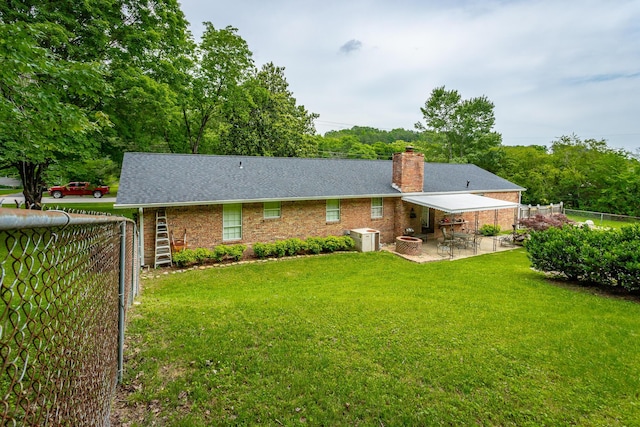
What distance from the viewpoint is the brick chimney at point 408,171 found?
17367mm

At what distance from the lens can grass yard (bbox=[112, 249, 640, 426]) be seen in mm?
4066

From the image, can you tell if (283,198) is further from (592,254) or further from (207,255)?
(592,254)

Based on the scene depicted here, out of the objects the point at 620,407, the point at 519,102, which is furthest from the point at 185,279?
the point at 519,102

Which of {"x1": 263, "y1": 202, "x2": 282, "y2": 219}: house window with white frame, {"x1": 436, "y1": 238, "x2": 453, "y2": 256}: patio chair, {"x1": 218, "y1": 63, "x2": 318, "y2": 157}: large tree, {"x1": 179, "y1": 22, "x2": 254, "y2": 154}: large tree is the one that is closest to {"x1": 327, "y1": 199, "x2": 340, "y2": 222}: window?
{"x1": 263, "y1": 202, "x2": 282, "y2": 219}: house window with white frame

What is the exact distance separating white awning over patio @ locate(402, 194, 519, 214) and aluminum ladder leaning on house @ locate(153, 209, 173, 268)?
1154 centimetres

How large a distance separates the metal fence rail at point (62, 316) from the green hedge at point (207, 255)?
870cm

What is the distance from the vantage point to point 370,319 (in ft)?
22.4

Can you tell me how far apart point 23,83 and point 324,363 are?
8636 mm

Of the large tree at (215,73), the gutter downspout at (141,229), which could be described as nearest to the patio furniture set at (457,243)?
the gutter downspout at (141,229)

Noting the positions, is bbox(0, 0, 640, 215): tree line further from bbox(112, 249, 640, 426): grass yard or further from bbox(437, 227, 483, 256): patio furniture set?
bbox(437, 227, 483, 256): patio furniture set

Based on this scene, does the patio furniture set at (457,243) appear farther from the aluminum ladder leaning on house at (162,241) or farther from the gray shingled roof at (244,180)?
the aluminum ladder leaning on house at (162,241)

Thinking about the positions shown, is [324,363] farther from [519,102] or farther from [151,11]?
[519,102]

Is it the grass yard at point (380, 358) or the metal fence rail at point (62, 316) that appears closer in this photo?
the metal fence rail at point (62, 316)

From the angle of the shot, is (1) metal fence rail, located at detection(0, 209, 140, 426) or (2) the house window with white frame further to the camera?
(2) the house window with white frame
